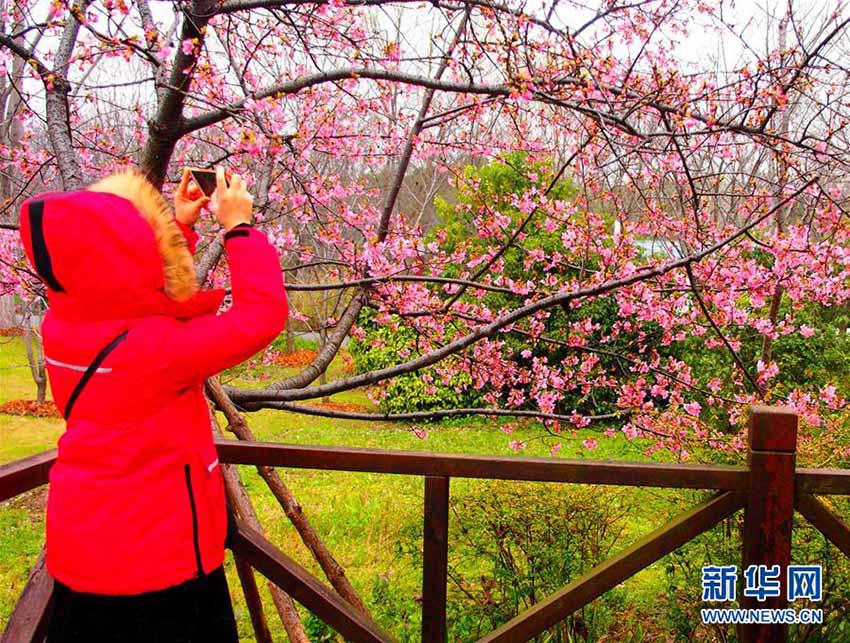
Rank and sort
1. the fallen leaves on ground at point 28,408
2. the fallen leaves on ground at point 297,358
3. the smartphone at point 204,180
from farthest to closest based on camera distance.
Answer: the fallen leaves on ground at point 297,358
the fallen leaves on ground at point 28,408
the smartphone at point 204,180

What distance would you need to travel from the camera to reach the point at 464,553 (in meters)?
2.83

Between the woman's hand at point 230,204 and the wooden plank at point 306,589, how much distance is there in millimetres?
888

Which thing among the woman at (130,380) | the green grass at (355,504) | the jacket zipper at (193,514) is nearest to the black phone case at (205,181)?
the woman at (130,380)

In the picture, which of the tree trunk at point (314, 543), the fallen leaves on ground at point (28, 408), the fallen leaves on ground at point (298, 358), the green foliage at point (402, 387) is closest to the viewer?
the tree trunk at point (314, 543)

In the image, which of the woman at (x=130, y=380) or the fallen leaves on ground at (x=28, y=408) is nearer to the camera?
the woman at (x=130, y=380)

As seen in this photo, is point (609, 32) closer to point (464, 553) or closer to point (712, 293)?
point (712, 293)

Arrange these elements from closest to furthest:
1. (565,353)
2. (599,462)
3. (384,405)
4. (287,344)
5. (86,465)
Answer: (86,465) → (599,462) → (565,353) → (384,405) → (287,344)

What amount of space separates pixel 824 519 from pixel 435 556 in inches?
39.0

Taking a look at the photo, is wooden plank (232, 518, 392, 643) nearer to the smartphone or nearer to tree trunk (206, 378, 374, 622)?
tree trunk (206, 378, 374, 622)

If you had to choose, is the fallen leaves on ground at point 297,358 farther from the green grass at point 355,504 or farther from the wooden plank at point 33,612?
the wooden plank at point 33,612

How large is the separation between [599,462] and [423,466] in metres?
0.45

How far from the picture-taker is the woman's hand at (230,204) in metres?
1.39

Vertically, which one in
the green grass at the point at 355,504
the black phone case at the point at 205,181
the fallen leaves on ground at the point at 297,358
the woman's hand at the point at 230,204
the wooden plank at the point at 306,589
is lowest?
the green grass at the point at 355,504

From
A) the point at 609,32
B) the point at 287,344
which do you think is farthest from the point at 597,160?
the point at 287,344
